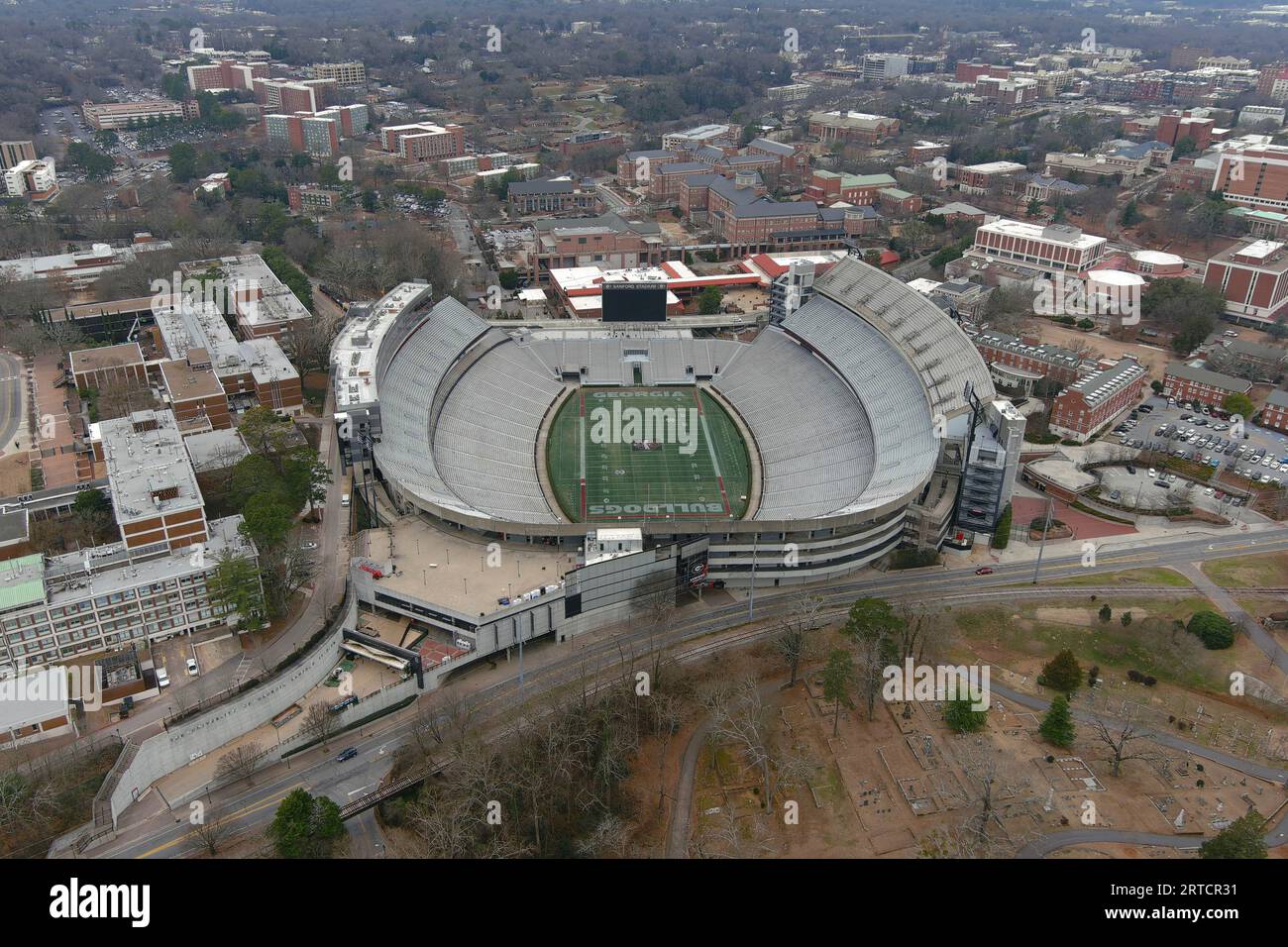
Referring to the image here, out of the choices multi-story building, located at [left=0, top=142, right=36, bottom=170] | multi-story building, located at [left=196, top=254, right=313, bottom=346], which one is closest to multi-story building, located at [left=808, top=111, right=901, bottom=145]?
multi-story building, located at [left=196, top=254, right=313, bottom=346]

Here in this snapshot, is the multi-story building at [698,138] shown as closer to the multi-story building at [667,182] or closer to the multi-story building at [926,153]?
the multi-story building at [667,182]

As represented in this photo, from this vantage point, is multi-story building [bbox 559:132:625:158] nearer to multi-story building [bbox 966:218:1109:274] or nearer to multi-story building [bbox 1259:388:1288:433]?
multi-story building [bbox 966:218:1109:274]

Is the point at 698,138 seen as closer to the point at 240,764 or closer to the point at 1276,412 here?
the point at 1276,412

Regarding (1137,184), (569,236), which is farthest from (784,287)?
(1137,184)

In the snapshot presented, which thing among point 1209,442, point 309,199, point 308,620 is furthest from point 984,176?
point 308,620

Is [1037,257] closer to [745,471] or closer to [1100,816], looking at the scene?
[745,471]
